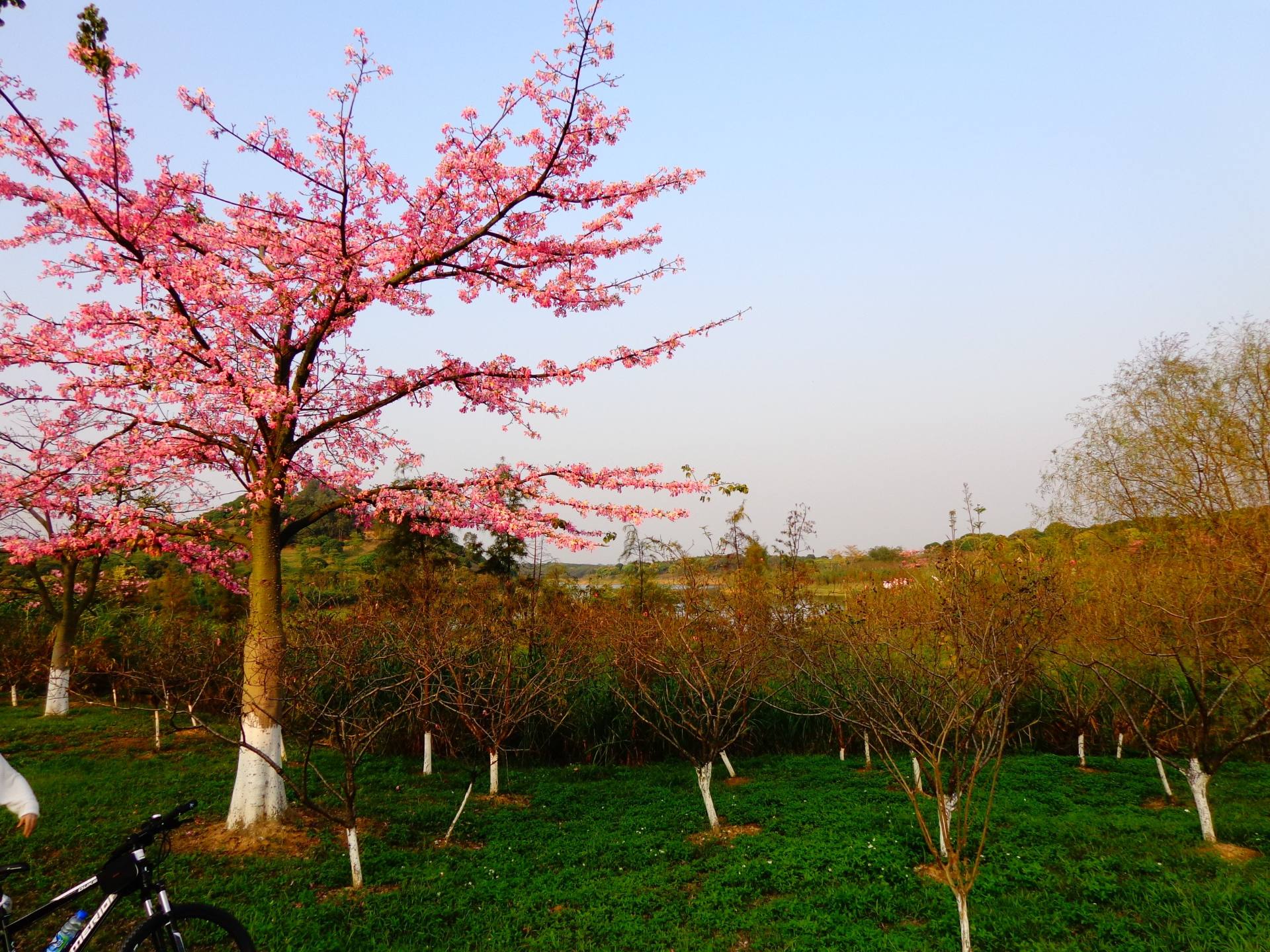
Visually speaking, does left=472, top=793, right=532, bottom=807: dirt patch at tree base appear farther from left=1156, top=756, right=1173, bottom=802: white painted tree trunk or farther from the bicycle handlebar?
left=1156, top=756, right=1173, bottom=802: white painted tree trunk

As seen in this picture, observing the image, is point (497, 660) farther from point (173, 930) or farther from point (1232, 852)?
point (1232, 852)

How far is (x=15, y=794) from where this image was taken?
2.94 m

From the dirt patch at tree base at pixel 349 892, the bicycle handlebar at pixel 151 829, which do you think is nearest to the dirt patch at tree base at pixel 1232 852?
the dirt patch at tree base at pixel 349 892

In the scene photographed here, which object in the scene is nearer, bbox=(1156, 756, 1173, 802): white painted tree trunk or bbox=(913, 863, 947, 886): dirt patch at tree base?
bbox=(913, 863, 947, 886): dirt patch at tree base

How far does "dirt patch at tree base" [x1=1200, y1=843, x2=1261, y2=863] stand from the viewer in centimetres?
634

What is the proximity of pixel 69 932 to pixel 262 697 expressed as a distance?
4493mm

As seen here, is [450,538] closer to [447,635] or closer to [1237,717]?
[447,635]

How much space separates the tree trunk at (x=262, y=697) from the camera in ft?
23.5

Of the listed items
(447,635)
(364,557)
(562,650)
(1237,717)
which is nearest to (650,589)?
(562,650)

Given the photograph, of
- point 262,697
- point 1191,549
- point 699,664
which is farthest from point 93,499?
point 1191,549

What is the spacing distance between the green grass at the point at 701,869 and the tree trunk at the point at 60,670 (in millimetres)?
4440

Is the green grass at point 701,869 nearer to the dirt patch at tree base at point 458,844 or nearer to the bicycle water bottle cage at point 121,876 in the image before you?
the dirt patch at tree base at point 458,844

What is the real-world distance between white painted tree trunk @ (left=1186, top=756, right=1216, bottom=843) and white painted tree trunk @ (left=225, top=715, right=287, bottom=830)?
9720 millimetres

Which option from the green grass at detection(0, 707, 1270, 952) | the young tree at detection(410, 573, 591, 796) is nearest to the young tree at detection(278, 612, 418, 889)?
the young tree at detection(410, 573, 591, 796)
